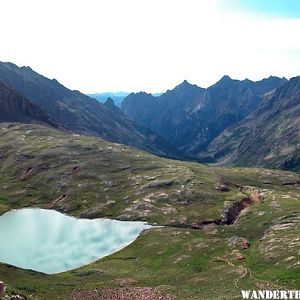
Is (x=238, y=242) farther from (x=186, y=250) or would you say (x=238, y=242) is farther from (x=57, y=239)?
(x=57, y=239)

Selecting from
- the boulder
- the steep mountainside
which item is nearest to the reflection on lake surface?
the steep mountainside

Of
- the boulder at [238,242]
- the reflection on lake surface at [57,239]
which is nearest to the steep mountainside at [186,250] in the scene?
the boulder at [238,242]

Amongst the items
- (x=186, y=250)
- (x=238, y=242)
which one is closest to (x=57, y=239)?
(x=186, y=250)

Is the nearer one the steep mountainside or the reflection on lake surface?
the steep mountainside

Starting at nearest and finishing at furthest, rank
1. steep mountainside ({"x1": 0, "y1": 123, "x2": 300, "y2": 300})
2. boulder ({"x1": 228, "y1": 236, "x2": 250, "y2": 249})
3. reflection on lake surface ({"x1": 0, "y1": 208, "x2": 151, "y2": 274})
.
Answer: steep mountainside ({"x1": 0, "y1": 123, "x2": 300, "y2": 300}) < boulder ({"x1": 228, "y1": 236, "x2": 250, "y2": 249}) < reflection on lake surface ({"x1": 0, "y1": 208, "x2": 151, "y2": 274})

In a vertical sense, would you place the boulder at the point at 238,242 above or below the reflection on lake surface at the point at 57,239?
above

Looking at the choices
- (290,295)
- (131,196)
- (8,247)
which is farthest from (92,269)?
(131,196)

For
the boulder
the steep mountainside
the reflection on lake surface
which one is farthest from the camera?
the reflection on lake surface

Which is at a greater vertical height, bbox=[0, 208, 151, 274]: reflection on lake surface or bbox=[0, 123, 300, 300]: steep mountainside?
bbox=[0, 123, 300, 300]: steep mountainside

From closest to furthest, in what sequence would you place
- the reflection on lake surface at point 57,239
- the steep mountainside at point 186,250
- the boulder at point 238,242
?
1. the steep mountainside at point 186,250
2. the boulder at point 238,242
3. the reflection on lake surface at point 57,239

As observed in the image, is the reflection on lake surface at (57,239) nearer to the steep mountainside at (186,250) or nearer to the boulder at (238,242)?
the steep mountainside at (186,250)

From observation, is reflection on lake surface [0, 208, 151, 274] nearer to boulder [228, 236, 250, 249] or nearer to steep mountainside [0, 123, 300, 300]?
steep mountainside [0, 123, 300, 300]

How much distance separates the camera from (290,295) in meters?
69.9

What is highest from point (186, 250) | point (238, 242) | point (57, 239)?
point (238, 242)
